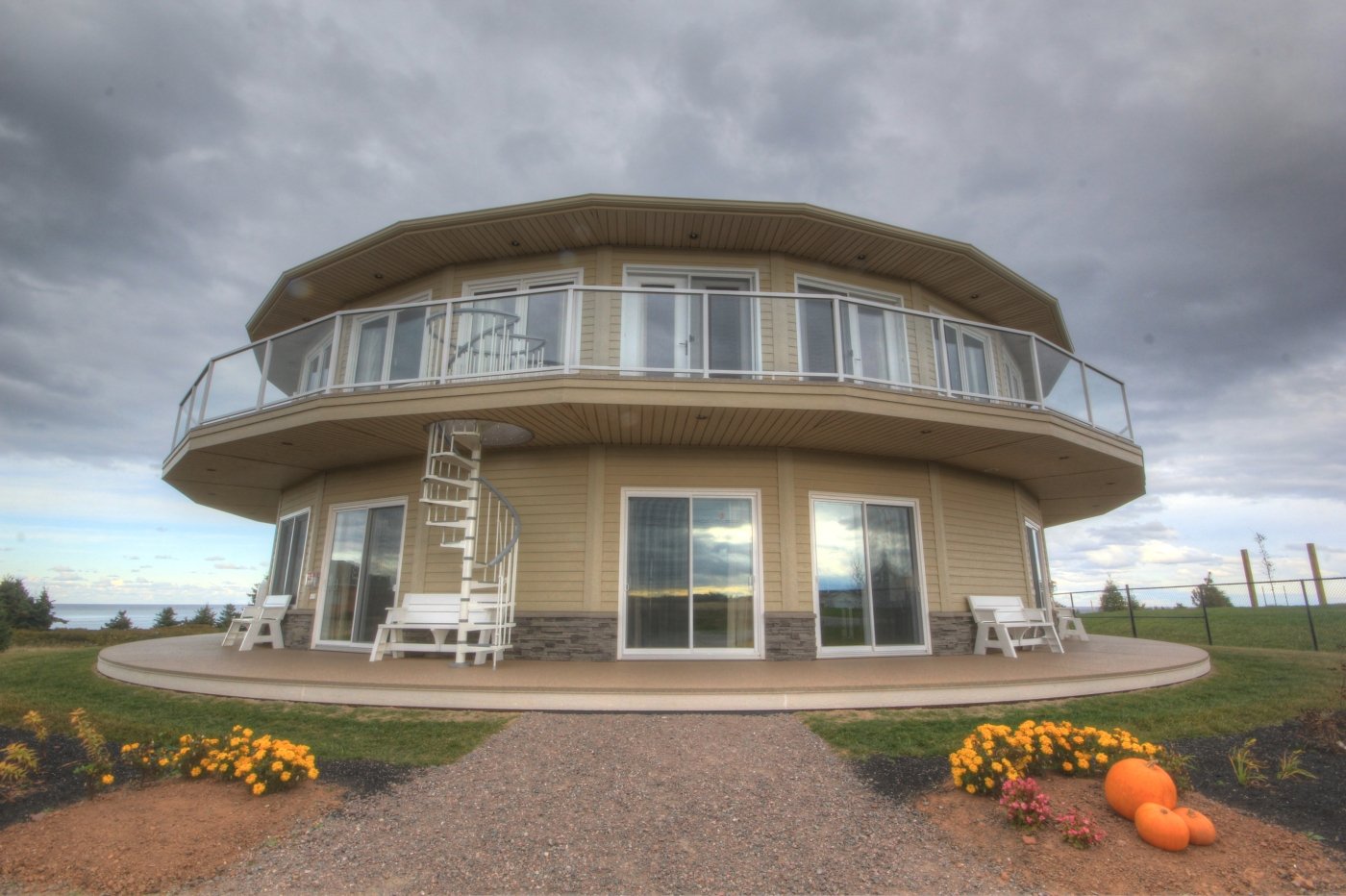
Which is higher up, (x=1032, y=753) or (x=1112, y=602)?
(x=1112, y=602)

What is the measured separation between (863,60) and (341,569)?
42.7 feet

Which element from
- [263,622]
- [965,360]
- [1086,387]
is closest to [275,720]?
[263,622]

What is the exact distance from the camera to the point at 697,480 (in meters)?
8.36

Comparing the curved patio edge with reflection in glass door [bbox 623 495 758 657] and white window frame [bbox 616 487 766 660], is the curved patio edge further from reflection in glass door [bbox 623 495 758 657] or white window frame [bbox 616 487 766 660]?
reflection in glass door [bbox 623 495 758 657]

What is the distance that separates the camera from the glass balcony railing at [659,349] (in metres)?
7.40

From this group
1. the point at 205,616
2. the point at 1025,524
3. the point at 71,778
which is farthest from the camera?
the point at 205,616

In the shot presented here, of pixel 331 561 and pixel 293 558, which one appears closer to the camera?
pixel 331 561

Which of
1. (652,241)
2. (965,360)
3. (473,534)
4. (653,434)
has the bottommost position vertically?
(473,534)

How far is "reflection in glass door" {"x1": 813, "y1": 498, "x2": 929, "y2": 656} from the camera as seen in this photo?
8.37 m

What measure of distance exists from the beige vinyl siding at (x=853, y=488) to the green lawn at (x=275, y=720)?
14.4 ft

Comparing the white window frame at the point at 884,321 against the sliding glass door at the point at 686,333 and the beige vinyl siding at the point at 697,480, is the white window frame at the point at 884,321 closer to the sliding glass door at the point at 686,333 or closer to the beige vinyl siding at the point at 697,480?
the sliding glass door at the point at 686,333

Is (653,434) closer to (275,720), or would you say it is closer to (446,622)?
(446,622)

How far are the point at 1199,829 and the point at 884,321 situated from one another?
661cm

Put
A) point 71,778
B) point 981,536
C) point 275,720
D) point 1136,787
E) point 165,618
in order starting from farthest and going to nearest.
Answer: point 165,618 → point 981,536 → point 275,720 → point 71,778 → point 1136,787
